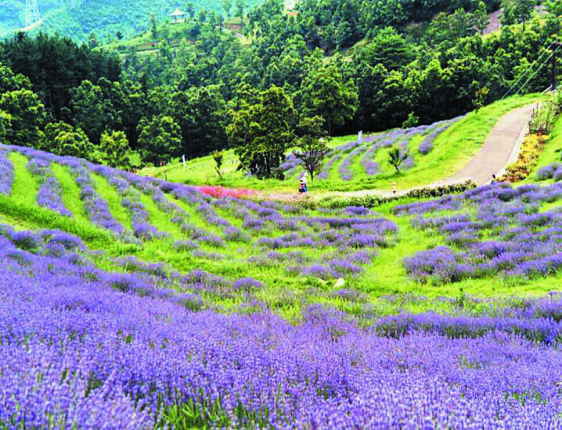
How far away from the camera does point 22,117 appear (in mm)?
65625

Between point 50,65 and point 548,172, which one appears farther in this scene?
point 50,65

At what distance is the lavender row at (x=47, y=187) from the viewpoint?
54.1ft

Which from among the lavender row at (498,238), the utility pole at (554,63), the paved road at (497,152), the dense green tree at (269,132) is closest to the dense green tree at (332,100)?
the utility pole at (554,63)

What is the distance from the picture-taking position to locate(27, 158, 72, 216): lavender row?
54.1 ft

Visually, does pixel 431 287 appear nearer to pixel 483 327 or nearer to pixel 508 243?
pixel 508 243

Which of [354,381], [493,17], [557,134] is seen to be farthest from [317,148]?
[493,17]

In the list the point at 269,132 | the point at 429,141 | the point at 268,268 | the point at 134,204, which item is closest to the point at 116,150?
the point at 269,132

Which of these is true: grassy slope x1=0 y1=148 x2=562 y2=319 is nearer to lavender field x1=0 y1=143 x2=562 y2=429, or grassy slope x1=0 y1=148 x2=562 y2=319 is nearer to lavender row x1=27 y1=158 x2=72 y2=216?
lavender field x1=0 y1=143 x2=562 y2=429

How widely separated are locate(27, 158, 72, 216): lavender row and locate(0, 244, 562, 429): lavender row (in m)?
11.7

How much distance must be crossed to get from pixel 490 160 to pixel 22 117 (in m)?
67.9

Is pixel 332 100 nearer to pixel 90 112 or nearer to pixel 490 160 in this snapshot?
pixel 490 160

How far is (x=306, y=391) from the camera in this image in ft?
11.2

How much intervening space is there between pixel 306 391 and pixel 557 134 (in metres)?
34.5

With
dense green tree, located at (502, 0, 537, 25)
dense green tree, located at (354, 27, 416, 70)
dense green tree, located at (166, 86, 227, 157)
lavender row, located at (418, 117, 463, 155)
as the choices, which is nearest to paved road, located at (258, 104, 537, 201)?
lavender row, located at (418, 117, 463, 155)
